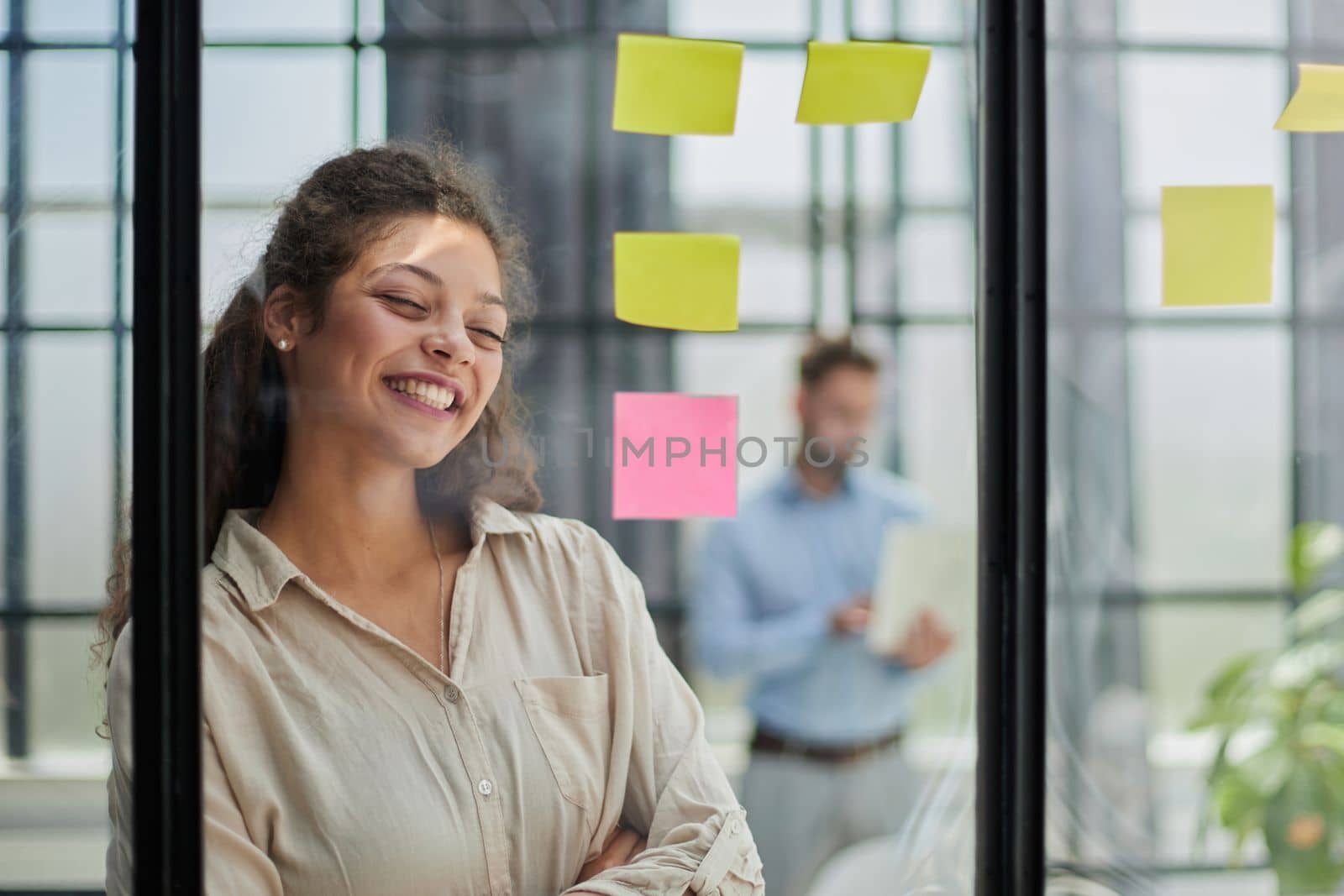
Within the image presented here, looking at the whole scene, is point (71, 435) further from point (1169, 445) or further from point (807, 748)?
point (1169, 445)

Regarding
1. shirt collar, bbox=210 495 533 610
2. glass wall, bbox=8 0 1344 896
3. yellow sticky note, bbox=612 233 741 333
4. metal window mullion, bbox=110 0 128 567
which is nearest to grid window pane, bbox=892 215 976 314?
glass wall, bbox=8 0 1344 896

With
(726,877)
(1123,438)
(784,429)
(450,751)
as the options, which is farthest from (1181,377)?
(450,751)

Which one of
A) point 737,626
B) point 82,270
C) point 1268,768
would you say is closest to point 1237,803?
point 1268,768

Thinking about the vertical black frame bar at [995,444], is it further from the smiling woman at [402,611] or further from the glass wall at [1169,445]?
the smiling woman at [402,611]

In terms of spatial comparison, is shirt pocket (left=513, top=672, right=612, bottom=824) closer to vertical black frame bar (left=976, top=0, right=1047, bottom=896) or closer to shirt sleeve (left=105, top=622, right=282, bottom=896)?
shirt sleeve (left=105, top=622, right=282, bottom=896)

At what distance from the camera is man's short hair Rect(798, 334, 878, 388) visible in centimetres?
161

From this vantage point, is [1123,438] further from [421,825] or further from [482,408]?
[421,825]

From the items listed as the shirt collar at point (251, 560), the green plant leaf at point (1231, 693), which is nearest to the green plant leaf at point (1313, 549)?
the green plant leaf at point (1231, 693)

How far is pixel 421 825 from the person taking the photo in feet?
4.82

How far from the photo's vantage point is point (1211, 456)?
1764 mm

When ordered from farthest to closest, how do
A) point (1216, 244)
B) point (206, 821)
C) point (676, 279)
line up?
point (1216, 244) < point (676, 279) < point (206, 821)

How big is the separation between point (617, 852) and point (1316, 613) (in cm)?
118

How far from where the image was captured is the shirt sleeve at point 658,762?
156 cm

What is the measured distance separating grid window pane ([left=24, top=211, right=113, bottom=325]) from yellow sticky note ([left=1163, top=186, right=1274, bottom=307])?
1.55 meters
